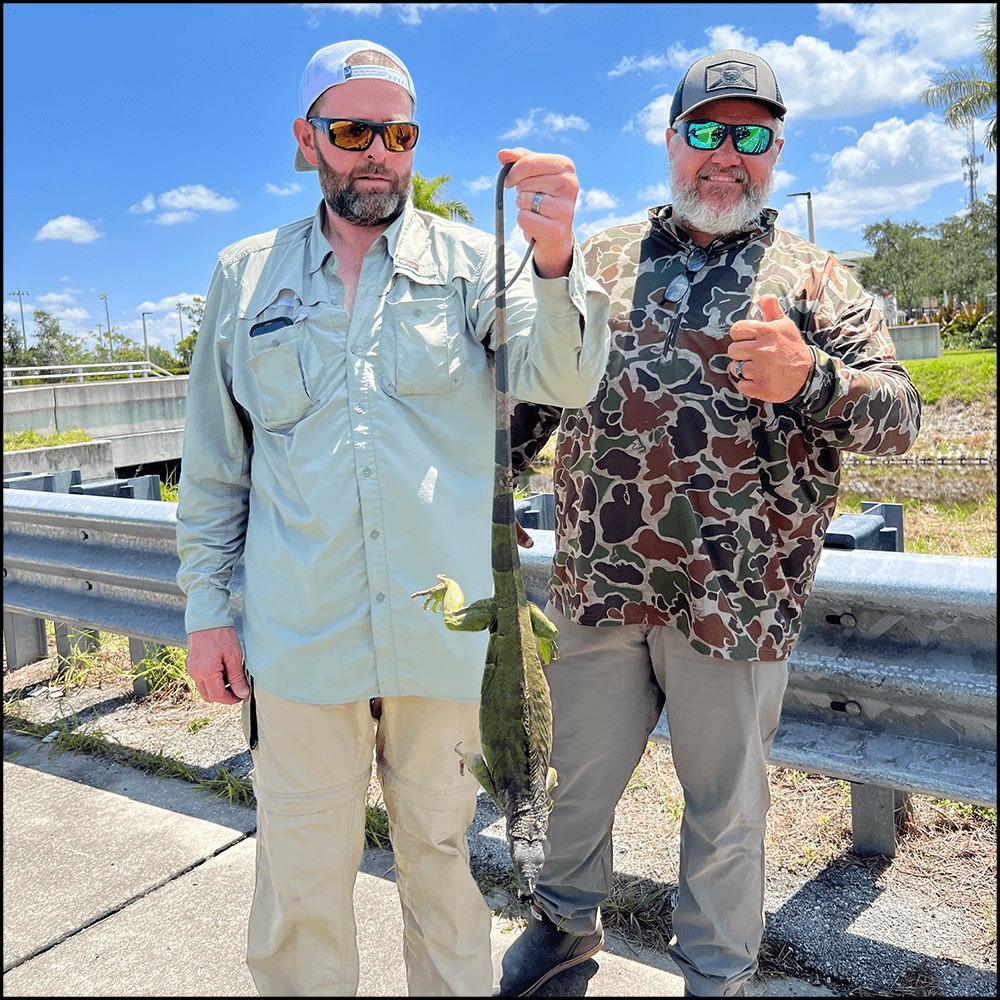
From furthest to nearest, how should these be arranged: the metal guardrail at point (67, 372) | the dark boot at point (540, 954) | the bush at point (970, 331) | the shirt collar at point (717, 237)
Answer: the bush at point (970, 331) → the metal guardrail at point (67, 372) → the dark boot at point (540, 954) → the shirt collar at point (717, 237)

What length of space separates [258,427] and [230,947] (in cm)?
196

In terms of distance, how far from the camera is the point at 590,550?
2.97m

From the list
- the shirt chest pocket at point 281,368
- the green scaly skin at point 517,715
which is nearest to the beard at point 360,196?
the shirt chest pocket at point 281,368

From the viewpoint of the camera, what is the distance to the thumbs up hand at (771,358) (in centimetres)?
238

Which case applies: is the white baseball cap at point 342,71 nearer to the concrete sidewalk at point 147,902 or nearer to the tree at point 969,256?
the concrete sidewalk at point 147,902

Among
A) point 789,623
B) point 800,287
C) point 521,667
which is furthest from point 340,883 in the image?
point 800,287

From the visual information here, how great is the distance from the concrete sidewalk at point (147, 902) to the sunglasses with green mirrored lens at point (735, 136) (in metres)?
2.52

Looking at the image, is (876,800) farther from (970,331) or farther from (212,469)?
(970,331)

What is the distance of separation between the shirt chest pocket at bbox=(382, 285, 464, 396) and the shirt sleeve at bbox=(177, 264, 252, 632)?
0.52 metres

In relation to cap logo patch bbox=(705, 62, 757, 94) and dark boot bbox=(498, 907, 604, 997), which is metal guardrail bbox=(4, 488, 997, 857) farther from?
cap logo patch bbox=(705, 62, 757, 94)

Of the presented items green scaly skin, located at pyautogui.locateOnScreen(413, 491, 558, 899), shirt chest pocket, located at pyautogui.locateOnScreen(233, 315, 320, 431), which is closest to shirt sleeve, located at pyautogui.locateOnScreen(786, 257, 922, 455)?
green scaly skin, located at pyautogui.locateOnScreen(413, 491, 558, 899)

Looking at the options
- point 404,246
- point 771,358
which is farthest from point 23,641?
point 771,358

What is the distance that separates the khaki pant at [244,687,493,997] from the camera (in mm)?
2680

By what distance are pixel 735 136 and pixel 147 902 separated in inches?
140
